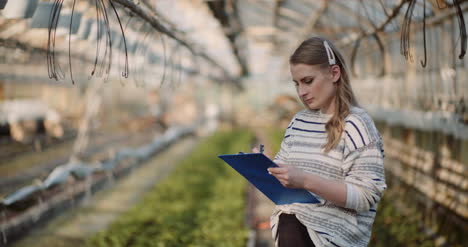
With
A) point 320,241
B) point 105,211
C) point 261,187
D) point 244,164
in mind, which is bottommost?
point 105,211

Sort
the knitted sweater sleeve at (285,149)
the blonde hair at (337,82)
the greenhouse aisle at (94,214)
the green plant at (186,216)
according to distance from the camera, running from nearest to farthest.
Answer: the blonde hair at (337,82) < the knitted sweater sleeve at (285,149) < the green plant at (186,216) < the greenhouse aisle at (94,214)

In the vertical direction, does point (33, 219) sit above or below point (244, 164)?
below

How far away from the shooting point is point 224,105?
84.7 feet

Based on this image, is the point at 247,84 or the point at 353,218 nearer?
the point at 353,218

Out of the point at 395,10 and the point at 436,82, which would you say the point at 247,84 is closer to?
the point at 436,82

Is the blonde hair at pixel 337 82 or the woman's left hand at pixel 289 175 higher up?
the blonde hair at pixel 337 82

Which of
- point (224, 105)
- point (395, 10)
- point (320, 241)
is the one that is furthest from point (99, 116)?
point (320, 241)

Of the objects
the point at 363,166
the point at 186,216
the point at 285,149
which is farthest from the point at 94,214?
the point at 363,166

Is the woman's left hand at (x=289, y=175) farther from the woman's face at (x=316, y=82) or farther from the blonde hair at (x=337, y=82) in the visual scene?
the woman's face at (x=316, y=82)

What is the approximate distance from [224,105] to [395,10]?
2310 cm

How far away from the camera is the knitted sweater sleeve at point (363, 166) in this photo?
4.37 feet

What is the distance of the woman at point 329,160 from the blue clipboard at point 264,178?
0.10 ft

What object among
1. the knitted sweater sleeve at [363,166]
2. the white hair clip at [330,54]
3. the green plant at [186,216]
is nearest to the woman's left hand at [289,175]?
the knitted sweater sleeve at [363,166]

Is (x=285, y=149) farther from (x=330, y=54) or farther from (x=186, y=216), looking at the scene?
(x=186, y=216)
